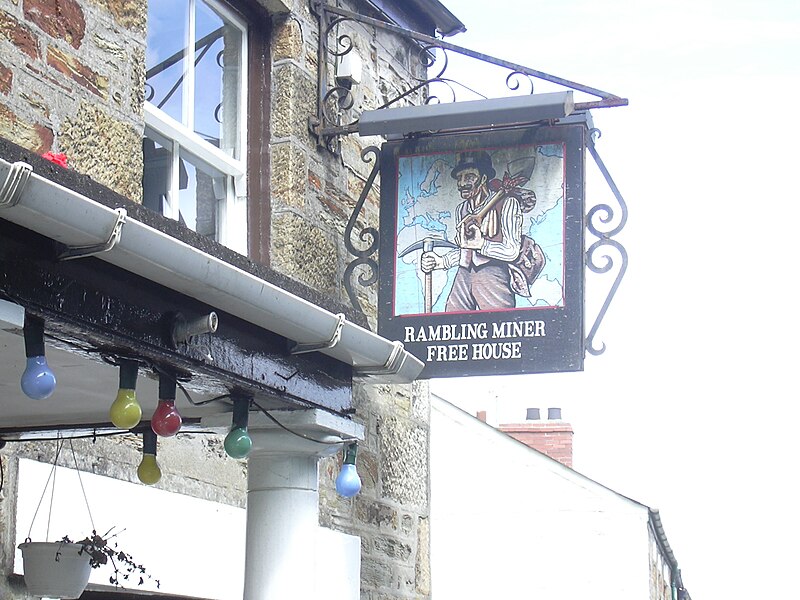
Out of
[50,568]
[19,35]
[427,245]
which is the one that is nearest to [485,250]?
[427,245]

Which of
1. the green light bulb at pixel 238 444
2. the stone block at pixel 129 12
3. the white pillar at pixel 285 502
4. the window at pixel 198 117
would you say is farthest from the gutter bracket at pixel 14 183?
the window at pixel 198 117

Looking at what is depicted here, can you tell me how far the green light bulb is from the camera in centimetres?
417

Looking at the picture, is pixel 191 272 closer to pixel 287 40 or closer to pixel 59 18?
pixel 59 18

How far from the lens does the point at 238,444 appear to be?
4.17 metres

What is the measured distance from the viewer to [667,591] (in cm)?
2220

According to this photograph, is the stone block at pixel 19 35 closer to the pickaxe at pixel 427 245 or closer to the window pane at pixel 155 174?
the window pane at pixel 155 174

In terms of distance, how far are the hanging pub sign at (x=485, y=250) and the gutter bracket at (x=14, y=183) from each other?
10.9 ft

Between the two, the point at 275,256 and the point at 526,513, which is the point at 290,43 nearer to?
the point at 275,256

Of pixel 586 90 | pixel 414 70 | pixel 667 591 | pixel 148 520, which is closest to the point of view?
pixel 148 520

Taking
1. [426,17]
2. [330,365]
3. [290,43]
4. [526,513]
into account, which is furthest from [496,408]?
[330,365]

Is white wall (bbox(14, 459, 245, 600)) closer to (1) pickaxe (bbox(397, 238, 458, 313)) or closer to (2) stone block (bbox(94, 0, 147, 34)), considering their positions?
(1) pickaxe (bbox(397, 238, 458, 313))

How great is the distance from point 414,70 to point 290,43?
61.5 inches

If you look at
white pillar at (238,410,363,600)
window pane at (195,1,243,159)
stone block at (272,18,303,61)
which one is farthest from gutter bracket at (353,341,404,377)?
stone block at (272,18,303,61)

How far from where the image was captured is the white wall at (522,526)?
18578mm
